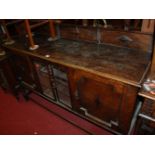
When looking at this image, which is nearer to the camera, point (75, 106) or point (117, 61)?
point (117, 61)

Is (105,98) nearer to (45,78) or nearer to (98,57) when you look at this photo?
(98,57)

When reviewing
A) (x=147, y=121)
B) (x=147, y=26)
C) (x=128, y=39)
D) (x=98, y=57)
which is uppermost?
(x=147, y=26)

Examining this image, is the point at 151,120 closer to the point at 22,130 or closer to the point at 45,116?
the point at 45,116

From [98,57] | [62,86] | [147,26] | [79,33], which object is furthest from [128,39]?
[62,86]

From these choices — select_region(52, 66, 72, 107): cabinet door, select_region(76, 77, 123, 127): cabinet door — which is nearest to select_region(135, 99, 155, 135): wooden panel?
select_region(76, 77, 123, 127): cabinet door

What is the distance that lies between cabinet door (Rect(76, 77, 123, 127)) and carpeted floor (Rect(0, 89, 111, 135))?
1.15ft

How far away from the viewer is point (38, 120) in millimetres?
1843

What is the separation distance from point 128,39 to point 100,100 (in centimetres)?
61

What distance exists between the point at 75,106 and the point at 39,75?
56 centimetres

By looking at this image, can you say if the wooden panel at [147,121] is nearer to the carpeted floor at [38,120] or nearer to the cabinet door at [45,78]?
the carpeted floor at [38,120]

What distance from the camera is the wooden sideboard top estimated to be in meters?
0.99

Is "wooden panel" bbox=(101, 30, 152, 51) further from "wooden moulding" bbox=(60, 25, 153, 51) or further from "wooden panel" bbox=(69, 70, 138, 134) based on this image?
"wooden panel" bbox=(69, 70, 138, 134)
